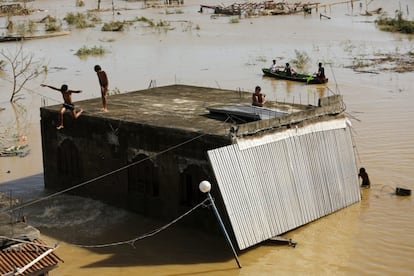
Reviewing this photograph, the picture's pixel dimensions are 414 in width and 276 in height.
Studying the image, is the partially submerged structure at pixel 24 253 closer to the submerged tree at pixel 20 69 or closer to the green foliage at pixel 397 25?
the submerged tree at pixel 20 69

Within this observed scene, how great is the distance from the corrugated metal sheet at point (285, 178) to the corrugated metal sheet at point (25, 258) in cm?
370

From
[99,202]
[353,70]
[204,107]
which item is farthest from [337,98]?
[353,70]

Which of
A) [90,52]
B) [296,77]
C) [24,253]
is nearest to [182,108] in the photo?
[24,253]

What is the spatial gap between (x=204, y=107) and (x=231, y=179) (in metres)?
4.05

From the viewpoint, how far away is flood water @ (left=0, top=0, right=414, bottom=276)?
12320 millimetres

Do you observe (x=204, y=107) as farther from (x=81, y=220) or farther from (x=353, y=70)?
(x=353, y=70)

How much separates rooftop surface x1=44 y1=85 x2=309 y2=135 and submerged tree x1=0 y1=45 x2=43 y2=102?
11545 mm

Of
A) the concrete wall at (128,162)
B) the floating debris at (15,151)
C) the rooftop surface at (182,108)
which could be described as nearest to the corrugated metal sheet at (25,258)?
the concrete wall at (128,162)

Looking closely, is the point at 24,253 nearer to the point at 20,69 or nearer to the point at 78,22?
the point at 20,69

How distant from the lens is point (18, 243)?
9070 mm

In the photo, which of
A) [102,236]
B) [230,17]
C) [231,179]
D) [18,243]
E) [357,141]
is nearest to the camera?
[18,243]

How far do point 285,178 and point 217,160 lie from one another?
1780 millimetres

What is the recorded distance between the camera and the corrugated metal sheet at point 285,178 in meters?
12.0

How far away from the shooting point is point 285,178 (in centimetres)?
1296
